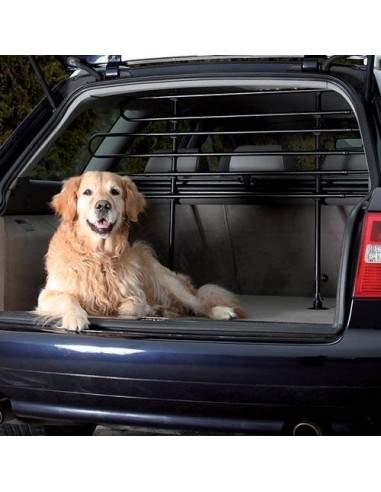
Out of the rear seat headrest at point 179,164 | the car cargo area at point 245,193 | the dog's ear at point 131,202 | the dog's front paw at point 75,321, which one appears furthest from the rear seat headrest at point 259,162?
the dog's front paw at point 75,321

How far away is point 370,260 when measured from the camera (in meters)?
3.24

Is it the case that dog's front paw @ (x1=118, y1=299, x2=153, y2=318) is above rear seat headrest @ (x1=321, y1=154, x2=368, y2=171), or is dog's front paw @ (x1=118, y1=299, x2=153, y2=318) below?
below

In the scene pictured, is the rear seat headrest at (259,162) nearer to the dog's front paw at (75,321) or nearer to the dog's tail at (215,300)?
the dog's tail at (215,300)

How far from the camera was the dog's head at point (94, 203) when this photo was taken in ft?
14.4

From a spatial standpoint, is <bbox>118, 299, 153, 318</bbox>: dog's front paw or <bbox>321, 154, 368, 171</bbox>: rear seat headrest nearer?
<bbox>118, 299, 153, 318</bbox>: dog's front paw

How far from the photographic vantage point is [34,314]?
380 cm

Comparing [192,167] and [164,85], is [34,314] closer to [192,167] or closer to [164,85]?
[164,85]

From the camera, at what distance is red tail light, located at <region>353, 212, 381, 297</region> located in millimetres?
3201

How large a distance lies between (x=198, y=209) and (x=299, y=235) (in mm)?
683

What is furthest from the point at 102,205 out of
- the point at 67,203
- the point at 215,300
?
the point at 215,300

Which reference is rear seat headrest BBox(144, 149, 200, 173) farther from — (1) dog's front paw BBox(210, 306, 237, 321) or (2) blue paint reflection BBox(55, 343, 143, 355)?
(2) blue paint reflection BBox(55, 343, 143, 355)

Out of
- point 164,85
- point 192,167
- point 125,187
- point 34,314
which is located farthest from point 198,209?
point 34,314

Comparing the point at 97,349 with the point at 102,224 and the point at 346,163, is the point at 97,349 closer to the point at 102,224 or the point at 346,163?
the point at 102,224

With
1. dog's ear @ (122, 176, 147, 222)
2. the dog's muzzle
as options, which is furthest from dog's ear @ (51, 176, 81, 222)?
dog's ear @ (122, 176, 147, 222)
